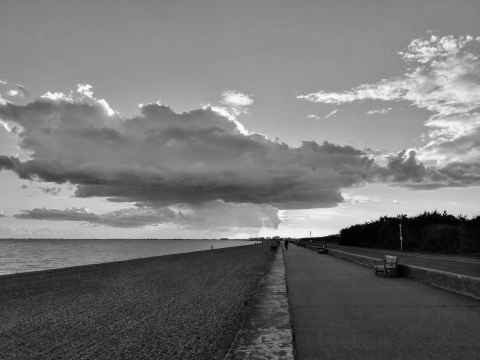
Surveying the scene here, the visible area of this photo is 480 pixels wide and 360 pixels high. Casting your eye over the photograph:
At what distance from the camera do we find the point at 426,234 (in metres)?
60.4

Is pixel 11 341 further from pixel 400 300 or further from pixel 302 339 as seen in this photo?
pixel 400 300

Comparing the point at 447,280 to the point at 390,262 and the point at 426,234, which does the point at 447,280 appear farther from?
the point at 426,234

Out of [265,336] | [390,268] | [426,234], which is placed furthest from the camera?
[426,234]

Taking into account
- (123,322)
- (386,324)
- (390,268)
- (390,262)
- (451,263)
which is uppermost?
(390,262)

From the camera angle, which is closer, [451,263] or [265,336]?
[265,336]

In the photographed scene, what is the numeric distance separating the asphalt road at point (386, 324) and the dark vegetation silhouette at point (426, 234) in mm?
37625

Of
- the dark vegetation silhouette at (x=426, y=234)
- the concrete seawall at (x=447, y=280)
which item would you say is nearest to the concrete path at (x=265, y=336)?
the concrete seawall at (x=447, y=280)

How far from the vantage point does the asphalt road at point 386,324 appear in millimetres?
6500

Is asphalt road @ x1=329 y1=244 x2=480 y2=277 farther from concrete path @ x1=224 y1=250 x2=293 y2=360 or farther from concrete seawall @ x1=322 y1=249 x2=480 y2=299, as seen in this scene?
concrete path @ x1=224 y1=250 x2=293 y2=360

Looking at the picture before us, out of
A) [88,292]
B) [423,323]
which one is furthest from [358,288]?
[88,292]

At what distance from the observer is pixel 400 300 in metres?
11.5

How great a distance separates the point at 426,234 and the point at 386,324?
57757 millimetres

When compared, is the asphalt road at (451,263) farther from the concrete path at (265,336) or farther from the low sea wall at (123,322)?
the concrete path at (265,336)

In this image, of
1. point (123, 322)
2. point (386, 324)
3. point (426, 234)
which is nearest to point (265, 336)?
point (386, 324)
